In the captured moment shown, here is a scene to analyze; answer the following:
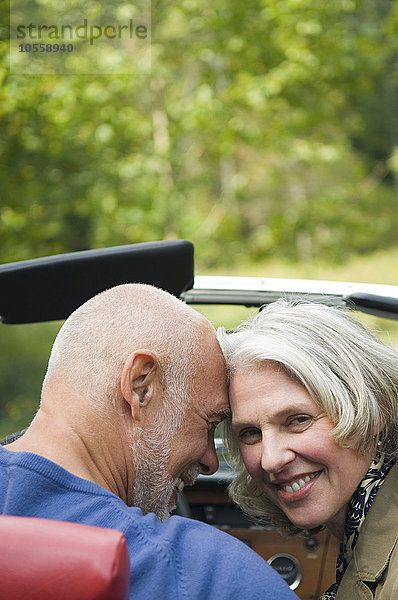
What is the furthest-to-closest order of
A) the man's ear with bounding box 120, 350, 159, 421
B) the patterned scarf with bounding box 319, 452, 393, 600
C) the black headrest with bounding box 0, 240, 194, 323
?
the black headrest with bounding box 0, 240, 194, 323, the patterned scarf with bounding box 319, 452, 393, 600, the man's ear with bounding box 120, 350, 159, 421

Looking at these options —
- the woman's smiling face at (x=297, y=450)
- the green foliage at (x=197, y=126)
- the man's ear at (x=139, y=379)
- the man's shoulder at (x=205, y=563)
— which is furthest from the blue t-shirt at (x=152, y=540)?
the green foliage at (x=197, y=126)

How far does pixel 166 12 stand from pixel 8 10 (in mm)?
2767

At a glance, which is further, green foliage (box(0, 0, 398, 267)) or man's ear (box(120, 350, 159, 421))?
green foliage (box(0, 0, 398, 267))

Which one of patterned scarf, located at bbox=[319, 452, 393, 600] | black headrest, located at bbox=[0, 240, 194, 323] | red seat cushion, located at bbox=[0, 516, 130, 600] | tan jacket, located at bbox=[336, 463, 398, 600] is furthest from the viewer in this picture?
black headrest, located at bbox=[0, 240, 194, 323]

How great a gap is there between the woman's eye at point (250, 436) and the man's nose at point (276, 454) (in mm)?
97

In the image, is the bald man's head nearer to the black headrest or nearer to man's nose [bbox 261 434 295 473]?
man's nose [bbox 261 434 295 473]

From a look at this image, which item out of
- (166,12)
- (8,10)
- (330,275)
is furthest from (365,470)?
(330,275)

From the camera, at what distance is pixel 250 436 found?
2.25m

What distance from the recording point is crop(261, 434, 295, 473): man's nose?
2096 millimetres

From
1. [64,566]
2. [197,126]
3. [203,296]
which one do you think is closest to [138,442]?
[64,566]

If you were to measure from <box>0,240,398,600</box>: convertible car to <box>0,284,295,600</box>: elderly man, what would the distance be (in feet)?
1.72

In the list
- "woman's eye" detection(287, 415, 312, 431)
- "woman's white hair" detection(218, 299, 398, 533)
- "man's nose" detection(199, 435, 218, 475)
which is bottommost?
"man's nose" detection(199, 435, 218, 475)

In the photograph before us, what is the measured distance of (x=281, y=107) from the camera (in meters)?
12.2

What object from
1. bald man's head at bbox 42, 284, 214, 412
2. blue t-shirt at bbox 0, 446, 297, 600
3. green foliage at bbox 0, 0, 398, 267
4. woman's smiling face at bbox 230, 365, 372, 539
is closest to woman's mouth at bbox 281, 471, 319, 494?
woman's smiling face at bbox 230, 365, 372, 539
